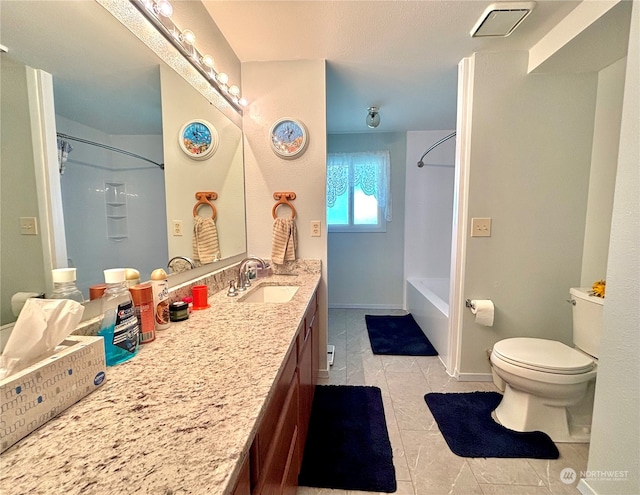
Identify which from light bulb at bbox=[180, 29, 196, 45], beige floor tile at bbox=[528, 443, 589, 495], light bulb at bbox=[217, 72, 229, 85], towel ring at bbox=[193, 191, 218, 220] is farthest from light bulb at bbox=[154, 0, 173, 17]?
beige floor tile at bbox=[528, 443, 589, 495]

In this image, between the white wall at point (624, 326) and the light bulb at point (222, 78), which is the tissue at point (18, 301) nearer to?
the light bulb at point (222, 78)

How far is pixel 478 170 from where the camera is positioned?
5.78ft

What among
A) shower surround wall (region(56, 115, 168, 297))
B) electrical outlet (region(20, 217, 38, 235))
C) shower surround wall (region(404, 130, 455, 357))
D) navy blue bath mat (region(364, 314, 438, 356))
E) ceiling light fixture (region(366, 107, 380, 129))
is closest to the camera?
electrical outlet (region(20, 217, 38, 235))

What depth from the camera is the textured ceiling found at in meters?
1.33

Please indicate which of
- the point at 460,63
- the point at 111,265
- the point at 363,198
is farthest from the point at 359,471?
the point at 363,198

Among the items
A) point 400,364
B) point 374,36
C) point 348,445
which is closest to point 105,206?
point 348,445

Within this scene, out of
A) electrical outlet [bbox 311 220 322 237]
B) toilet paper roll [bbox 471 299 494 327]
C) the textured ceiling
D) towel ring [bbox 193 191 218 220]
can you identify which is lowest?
toilet paper roll [bbox 471 299 494 327]

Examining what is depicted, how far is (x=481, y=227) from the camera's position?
1787mm

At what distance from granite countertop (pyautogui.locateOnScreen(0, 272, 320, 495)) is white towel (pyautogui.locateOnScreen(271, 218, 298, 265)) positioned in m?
1.02

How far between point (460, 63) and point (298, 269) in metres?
1.84

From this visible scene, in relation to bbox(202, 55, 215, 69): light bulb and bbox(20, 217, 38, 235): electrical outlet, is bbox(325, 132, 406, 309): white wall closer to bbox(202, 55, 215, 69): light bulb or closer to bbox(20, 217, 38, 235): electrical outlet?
bbox(202, 55, 215, 69): light bulb

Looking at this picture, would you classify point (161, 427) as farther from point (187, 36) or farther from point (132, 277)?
point (187, 36)

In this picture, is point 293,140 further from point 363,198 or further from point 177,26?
point 363,198

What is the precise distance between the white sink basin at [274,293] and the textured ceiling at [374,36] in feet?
5.03
